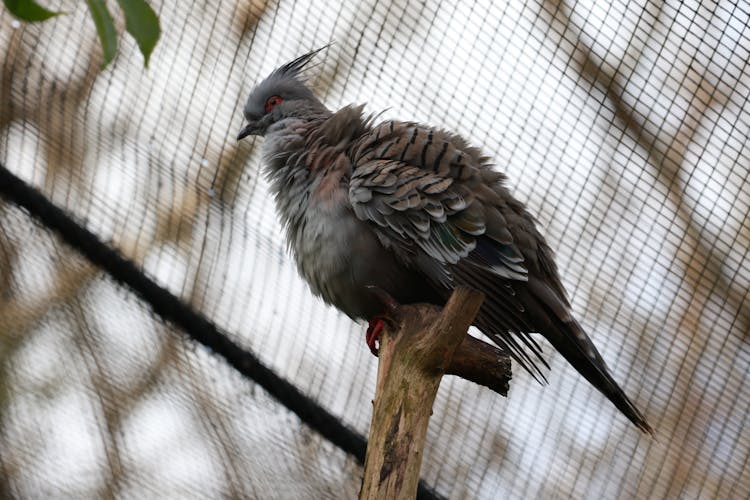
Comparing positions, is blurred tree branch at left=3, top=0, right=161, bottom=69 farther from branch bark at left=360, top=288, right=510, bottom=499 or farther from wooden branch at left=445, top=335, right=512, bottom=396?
wooden branch at left=445, top=335, right=512, bottom=396

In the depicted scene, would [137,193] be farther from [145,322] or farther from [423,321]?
[423,321]

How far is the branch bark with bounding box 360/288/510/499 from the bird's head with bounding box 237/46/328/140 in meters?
1.22

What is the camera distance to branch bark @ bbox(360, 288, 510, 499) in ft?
5.97

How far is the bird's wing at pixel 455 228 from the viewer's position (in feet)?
7.80

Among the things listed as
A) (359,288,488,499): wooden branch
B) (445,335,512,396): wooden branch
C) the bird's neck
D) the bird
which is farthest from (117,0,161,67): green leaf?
the bird's neck

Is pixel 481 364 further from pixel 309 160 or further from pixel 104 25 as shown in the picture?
pixel 104 25

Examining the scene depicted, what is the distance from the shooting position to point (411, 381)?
1.96 meters

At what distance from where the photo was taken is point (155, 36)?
0.75 metres

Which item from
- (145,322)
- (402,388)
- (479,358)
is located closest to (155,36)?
(402,388)

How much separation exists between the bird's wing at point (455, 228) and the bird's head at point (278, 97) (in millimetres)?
627

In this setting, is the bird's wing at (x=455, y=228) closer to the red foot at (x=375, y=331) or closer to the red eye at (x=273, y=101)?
the red foot at (x=375, y=331)

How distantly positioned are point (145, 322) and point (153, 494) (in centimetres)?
58

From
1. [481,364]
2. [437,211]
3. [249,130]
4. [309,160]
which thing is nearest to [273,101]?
[249,130]

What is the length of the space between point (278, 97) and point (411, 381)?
4.83ft
